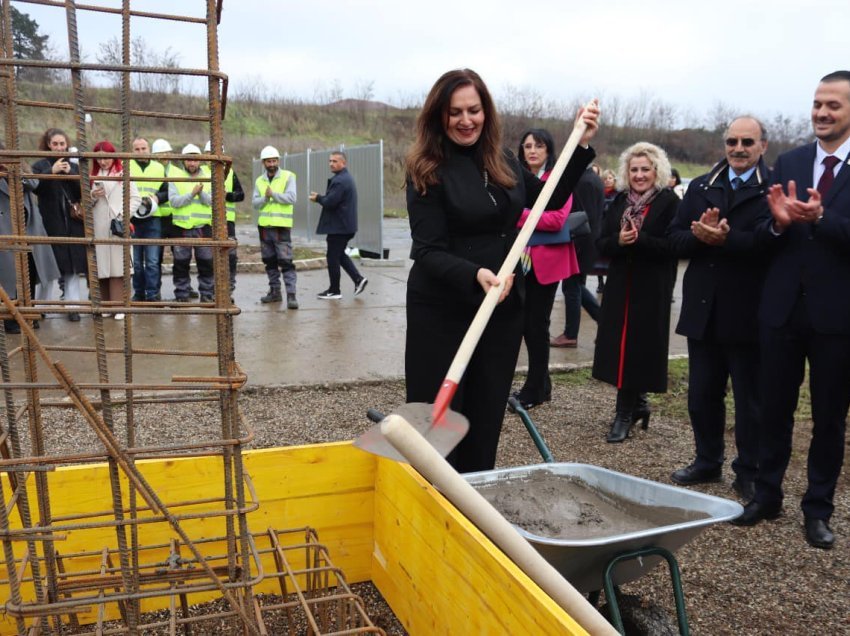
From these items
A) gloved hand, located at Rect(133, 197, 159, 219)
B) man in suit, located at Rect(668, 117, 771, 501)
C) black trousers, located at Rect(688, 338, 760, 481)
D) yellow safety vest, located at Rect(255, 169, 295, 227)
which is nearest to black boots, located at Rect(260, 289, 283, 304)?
yellow safety vest, located at Rect(255, 169, 295, 227)

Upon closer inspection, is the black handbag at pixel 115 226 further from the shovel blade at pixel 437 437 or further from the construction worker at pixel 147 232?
the shovel blade at pixel 437 437

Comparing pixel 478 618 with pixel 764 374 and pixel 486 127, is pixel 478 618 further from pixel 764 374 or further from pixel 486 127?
pixel 764 374

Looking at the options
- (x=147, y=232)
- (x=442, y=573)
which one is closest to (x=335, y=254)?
(x=147, y=232)

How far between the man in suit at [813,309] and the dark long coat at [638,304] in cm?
102

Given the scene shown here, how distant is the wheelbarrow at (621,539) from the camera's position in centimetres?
203

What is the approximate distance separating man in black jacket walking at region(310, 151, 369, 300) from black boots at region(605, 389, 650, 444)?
16.3 feet

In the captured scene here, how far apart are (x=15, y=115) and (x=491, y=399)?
1.85 m

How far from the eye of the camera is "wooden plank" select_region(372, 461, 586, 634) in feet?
5.87

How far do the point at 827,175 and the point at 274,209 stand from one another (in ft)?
21.1

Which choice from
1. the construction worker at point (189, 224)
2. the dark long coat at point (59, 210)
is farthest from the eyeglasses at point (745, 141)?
the dark long coat at point (59, 210)

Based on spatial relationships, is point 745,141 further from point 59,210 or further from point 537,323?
point 59,210

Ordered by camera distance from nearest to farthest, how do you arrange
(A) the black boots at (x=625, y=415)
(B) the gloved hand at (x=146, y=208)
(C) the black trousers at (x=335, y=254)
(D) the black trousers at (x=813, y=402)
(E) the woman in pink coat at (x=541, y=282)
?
(D) the black trousers at (x=813, y=402) → (A) the black boots at (x=625, y=415) → (E) the woman in pink coat at (x=541, y=282) → (B) the gloved hand at (x=146, y=208) → (C) the black trousers at (x=335, y=254)

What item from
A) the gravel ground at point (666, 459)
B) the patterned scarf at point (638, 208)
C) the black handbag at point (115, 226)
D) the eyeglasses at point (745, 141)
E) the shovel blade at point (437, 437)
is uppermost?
the eyeglasses at point (745, 141)

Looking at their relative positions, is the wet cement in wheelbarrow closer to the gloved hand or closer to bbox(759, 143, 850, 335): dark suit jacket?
bbox(759, 143, 850, 335): dark suit jacket
